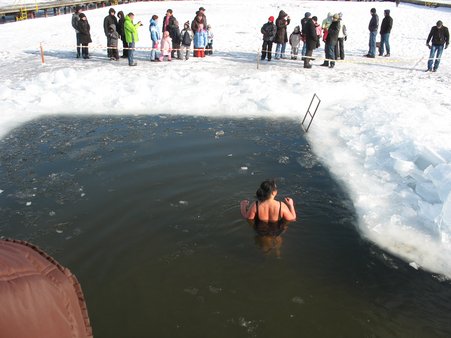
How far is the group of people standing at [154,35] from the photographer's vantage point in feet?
52.4

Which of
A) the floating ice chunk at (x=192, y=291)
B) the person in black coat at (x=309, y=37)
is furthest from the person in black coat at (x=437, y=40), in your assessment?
the floating ice chunk at (x=192, y=291)

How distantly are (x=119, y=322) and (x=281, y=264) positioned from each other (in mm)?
2250

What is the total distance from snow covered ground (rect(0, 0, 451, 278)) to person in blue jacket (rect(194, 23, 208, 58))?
0.52 metres

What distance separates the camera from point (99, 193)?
24.0ft

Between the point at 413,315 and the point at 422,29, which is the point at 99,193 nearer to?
the point at 413,315

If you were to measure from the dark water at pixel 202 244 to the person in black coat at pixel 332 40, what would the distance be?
766 centimetres

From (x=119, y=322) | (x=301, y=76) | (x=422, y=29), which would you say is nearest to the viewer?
(x=119, y=322)

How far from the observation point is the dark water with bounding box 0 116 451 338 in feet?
15.6

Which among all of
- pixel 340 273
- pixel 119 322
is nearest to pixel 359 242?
pixel 340 273

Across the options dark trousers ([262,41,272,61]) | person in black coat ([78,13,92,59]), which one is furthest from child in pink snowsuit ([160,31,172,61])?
dark trousers ([262,41,272,61])

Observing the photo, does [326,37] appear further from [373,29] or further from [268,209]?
[268,209]

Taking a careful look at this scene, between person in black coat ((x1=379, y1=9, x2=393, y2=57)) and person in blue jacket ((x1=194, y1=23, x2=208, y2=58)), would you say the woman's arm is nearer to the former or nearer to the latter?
person in blue jacket ((x1=194, y1=23, x2=208, y2=58))

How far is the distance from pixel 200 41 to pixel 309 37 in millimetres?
4502

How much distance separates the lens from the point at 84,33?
650 inches
